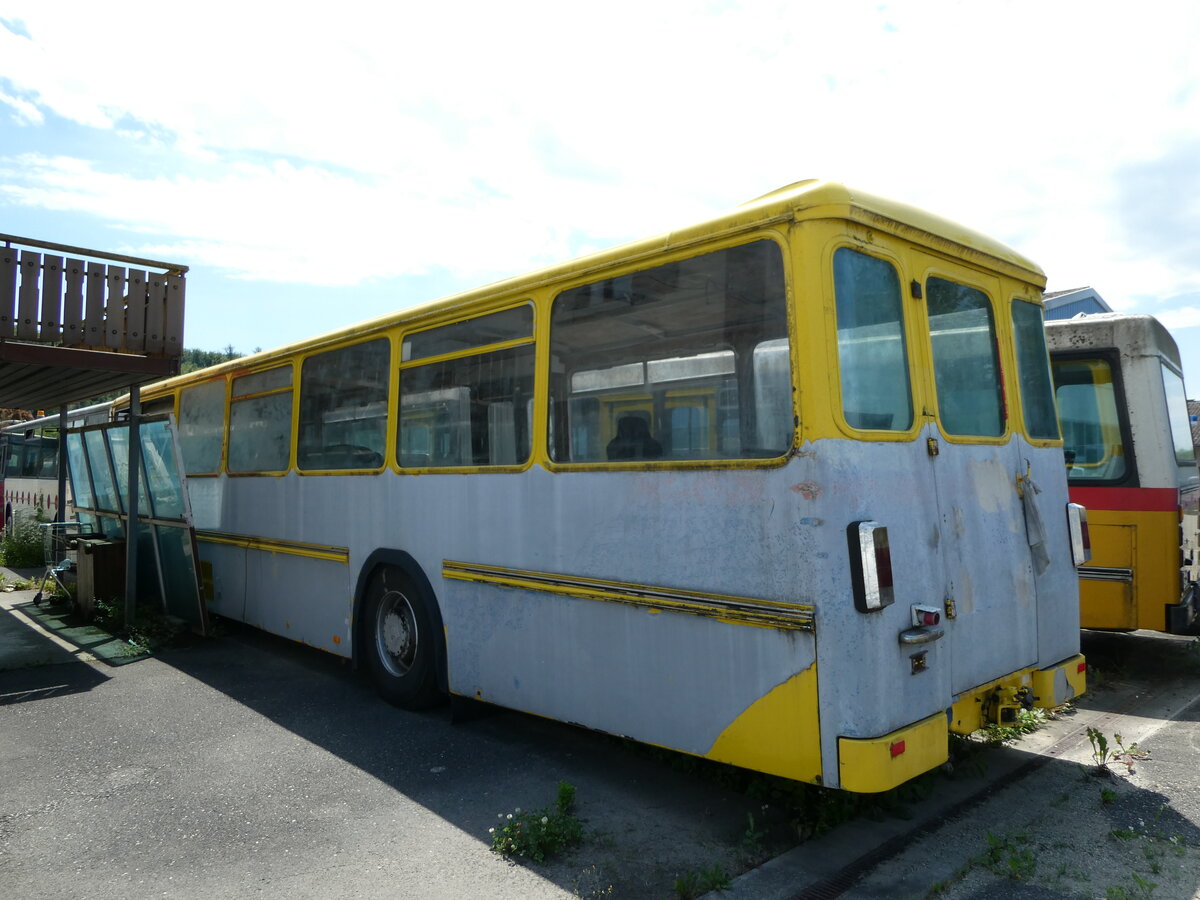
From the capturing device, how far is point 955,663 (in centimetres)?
385

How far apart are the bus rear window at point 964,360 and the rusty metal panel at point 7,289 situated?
295 inches

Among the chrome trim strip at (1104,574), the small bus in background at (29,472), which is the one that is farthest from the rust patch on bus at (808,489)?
the small bus in background at (29,472)

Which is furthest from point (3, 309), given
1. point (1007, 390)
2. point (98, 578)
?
point (1007, 390)

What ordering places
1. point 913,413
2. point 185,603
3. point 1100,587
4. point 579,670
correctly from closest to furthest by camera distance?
point 913,413 → point 579,670 → point 1100,587 → point 185,603

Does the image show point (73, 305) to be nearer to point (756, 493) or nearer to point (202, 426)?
point (202, 426)

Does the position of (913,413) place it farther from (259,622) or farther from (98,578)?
(98,578)

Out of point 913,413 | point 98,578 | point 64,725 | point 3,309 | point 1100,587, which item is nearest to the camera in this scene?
point 913,413

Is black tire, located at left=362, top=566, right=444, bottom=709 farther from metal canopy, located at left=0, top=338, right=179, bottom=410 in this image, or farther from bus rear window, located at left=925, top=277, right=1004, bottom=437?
metal canopy, located at left=0, top=338, right=179, bottom=410

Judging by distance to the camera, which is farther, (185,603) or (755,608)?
(185,603)

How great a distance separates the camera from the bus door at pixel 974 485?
391 cm

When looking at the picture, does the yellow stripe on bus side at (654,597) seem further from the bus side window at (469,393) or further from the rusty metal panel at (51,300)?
the rusty metal panel at (51,300)

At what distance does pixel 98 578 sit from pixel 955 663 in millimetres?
8801

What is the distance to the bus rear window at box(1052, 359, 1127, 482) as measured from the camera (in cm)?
698

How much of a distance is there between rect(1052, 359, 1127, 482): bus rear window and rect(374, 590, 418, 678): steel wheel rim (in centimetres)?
535
